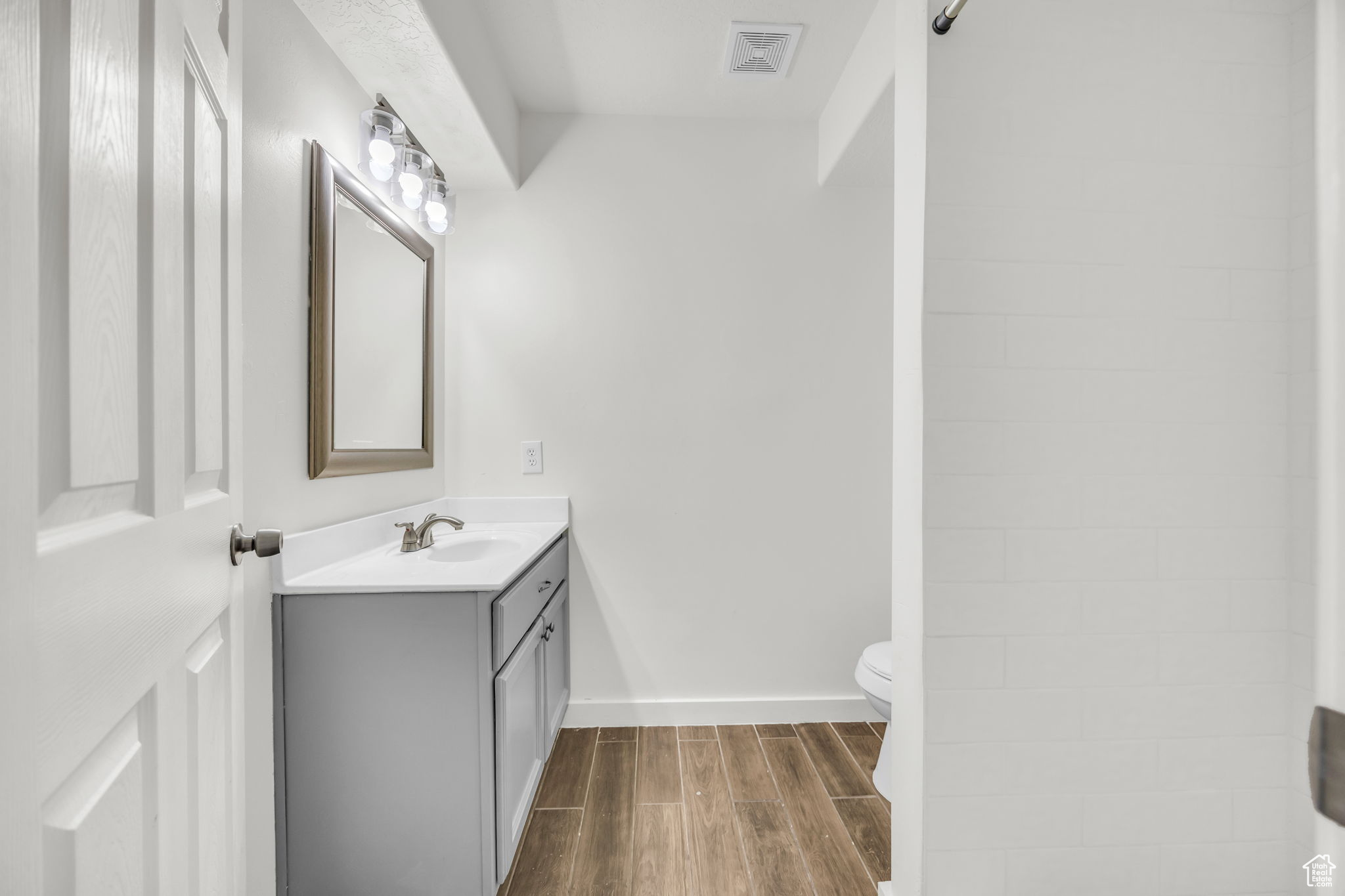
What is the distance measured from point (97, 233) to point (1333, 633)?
186cm

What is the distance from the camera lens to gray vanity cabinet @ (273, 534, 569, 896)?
4.19ft

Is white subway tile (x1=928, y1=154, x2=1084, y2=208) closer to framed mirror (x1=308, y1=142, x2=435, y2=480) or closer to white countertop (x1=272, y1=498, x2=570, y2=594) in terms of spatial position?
white countertop (x1=272, y1=498, x2=570, y2=594)

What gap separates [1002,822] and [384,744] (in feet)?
4.17

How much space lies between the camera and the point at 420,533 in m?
1.78

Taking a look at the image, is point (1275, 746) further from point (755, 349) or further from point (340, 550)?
point (340, 550)

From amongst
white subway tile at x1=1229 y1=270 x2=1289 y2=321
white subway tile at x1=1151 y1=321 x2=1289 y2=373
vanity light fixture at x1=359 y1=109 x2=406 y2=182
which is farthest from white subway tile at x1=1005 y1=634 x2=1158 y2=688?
vanity light fixture at x1=359 y1=109 x2=406 y2=182

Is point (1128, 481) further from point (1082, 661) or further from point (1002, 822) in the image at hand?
point (1002, 822)

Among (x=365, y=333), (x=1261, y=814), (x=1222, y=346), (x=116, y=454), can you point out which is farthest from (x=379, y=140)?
(x=1261, y=814)

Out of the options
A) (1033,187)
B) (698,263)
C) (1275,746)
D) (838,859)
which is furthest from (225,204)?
(1275,746)

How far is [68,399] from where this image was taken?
467mm

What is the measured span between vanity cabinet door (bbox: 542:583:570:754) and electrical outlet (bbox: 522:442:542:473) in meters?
0.45

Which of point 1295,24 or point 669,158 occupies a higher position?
point 669,158

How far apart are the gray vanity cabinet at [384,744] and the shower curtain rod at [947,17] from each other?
4.74 feet

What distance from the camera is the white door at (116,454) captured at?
0.40m
